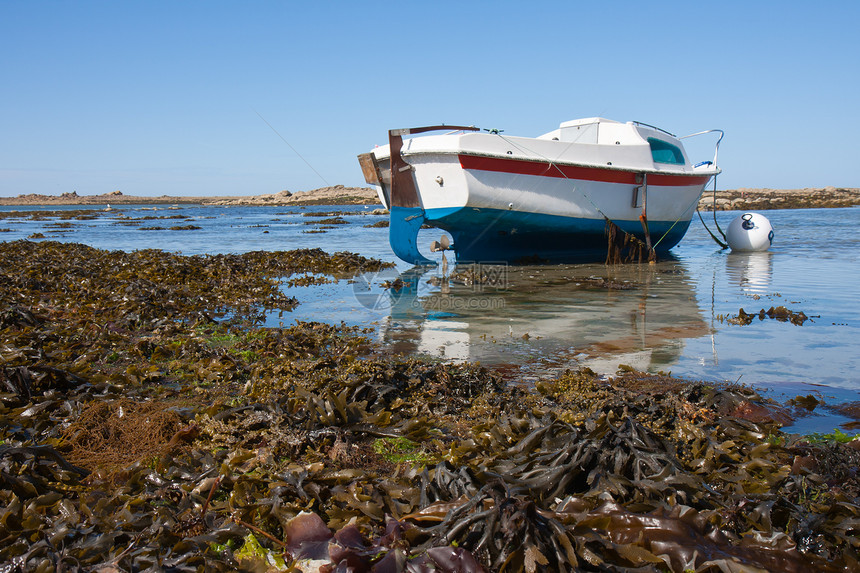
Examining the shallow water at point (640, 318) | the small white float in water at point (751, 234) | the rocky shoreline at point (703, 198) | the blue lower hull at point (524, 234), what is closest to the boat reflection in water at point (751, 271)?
the shallow water at point (640, 318)

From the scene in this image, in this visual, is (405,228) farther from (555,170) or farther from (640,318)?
(640,318)

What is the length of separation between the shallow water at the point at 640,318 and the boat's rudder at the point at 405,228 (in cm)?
61

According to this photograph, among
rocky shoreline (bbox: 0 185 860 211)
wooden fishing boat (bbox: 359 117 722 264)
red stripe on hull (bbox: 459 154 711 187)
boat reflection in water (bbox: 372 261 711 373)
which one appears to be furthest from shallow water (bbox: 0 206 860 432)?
rocky shoreline (bbox: 0 185 860 211)

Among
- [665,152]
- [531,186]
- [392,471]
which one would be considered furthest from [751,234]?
[392,471]

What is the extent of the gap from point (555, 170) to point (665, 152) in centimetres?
372

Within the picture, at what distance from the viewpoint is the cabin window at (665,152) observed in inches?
531

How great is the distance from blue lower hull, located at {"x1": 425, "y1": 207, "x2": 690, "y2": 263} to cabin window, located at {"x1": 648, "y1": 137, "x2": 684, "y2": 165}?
153 cm

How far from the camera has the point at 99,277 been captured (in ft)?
33.0

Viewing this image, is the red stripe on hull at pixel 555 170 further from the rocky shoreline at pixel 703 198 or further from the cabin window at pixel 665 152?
the rocky shoreline at pixel 703 198

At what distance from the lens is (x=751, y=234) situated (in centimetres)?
1597

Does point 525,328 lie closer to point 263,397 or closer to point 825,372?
point 825,372

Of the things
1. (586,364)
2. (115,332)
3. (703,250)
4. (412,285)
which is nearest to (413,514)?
(586,364)

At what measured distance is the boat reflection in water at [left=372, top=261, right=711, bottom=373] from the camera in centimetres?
566

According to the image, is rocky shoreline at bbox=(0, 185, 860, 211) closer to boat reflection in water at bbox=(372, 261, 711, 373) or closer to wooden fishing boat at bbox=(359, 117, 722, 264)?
wooden fishing boat at bbox=(359, 117, 722, 264)
